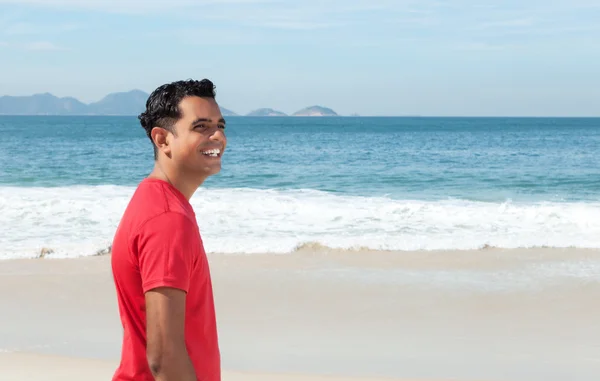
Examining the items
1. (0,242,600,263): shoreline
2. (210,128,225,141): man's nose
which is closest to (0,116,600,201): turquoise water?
(0,242,600,263): shoreline

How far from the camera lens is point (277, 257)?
1105 cm

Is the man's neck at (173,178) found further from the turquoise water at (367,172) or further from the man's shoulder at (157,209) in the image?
the turquoise water at (367,172)

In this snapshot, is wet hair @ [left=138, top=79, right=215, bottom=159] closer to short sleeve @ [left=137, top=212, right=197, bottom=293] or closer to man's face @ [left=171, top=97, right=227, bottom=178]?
man's face @ [left=171, top=97, right=227, bottom=178]

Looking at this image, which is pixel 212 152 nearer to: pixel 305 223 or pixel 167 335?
pixel 167 335

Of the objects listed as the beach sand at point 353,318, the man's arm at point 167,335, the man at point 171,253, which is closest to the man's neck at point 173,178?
the man at point 171,253

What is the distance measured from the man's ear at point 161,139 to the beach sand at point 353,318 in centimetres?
366

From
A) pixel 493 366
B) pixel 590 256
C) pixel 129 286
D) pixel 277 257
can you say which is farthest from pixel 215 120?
pixel 590 256

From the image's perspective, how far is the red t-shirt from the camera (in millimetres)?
1783

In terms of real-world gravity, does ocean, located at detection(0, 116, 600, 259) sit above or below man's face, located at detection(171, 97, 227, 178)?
below

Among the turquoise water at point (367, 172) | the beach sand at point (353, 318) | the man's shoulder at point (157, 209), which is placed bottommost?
the turquoise water at point (367, 172)

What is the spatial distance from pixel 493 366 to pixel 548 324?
1.65 metres

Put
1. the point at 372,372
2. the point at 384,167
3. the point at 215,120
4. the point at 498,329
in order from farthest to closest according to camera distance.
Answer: the point at 384,167 → the point at 498,329 → the point at 372,372 → the point at 215,120

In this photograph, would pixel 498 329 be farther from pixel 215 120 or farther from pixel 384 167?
pixel 384 167

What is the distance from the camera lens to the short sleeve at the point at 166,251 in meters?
1.77
